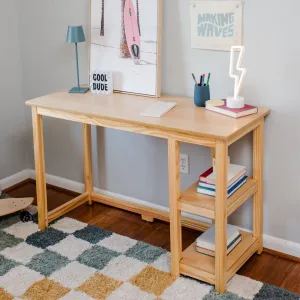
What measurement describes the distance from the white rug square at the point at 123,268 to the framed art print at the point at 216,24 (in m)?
1.04

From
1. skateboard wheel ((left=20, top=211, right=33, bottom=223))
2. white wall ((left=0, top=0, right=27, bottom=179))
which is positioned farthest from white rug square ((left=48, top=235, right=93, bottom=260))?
white wall ((left=0, top=0, right=27, bottom=179))

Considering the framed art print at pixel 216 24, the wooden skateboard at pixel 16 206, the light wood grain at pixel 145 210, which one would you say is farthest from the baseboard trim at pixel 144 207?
the framed art print at pixel 216 24

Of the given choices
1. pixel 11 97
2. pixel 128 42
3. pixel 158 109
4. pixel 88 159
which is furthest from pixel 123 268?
pixel 11 97

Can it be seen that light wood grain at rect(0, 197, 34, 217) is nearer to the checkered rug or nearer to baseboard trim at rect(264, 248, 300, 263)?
the checkered rug

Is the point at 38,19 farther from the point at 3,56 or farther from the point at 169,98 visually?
the point at 169,98

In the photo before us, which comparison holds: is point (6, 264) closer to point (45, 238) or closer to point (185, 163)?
point (45, 238)

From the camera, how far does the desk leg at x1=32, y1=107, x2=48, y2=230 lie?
2603 millimetres

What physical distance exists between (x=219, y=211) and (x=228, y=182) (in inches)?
6.6

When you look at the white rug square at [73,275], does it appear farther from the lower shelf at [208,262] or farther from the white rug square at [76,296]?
the lower shelf at [208,262]

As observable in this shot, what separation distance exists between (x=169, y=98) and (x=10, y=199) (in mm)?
1100

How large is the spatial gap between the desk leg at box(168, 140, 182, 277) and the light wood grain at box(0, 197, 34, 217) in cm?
101

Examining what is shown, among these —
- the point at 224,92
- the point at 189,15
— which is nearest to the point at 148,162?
the point at 224,92

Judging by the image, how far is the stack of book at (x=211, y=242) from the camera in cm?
231

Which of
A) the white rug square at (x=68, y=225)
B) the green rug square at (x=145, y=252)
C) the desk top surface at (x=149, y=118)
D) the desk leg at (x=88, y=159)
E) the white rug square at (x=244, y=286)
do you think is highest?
the desk top surface at (x=149, y=118)
